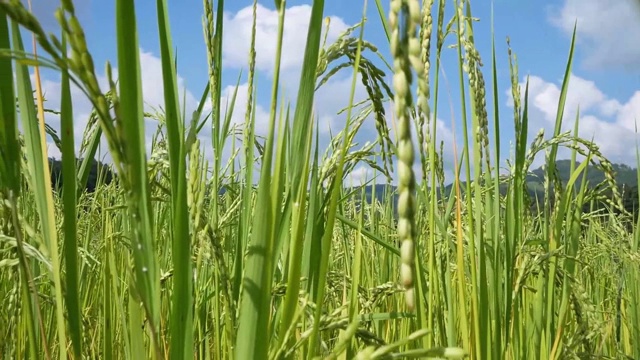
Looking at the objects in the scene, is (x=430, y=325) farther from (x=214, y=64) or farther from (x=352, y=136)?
(x=214, y=64)

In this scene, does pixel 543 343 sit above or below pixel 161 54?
below

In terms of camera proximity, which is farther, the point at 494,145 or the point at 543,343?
the point at 543,343

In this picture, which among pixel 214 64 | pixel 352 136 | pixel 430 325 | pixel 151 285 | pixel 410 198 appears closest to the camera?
pixel 410 198

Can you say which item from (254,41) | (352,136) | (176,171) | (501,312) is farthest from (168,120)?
(501,312)

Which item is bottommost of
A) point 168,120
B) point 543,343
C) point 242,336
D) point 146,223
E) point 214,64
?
point 543,343

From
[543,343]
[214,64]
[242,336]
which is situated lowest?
[543,343]

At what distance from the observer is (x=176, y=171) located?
740 millimetres

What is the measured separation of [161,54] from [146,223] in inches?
7.8

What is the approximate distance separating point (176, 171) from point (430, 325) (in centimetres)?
60

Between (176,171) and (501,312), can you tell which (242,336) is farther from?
(501,312)

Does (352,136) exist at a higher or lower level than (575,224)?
higher

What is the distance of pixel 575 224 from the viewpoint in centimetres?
157

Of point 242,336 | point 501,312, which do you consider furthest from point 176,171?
point 501,312

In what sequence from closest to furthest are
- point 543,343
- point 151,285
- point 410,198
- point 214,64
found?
point 410,198 < point 151,285 < point 214,64 < point 543,343
